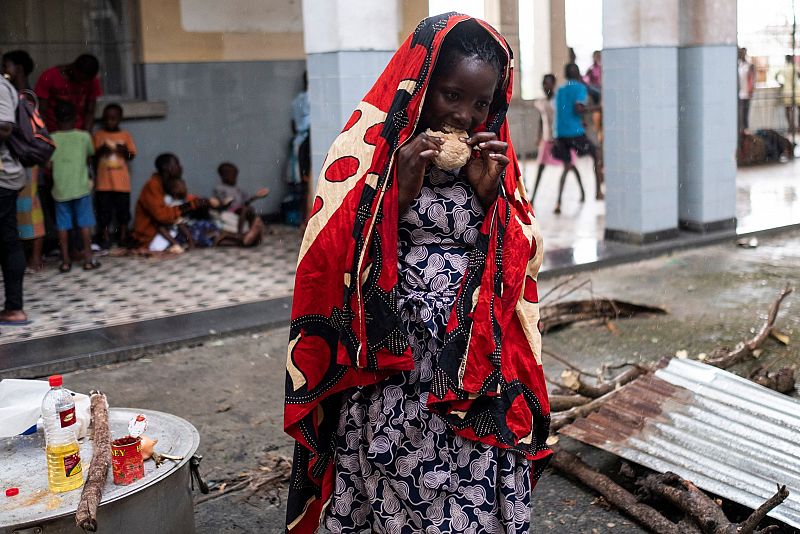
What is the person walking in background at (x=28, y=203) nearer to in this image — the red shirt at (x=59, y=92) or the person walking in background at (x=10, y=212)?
the red shirt at (x=59, y=92)

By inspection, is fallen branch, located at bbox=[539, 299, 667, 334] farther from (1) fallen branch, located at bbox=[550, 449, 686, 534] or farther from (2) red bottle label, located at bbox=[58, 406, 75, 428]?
(2) red bottle label, located at bbox=[58, 406, 75, 428]

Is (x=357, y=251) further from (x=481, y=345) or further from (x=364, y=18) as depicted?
(x=364, y=18)

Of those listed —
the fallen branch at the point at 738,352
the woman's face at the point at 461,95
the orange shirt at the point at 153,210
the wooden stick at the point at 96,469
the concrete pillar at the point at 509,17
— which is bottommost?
the fallen branch at the point at 738,352

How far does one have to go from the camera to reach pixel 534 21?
17859mm

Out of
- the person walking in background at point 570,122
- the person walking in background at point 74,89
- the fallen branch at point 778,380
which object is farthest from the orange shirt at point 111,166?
the fallen branch at point 778,380

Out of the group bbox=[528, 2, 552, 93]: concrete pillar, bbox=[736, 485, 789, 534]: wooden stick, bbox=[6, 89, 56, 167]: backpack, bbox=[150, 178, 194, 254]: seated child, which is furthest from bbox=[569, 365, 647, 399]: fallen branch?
bbox=[528, 2, 552, 93]: concrete pillar

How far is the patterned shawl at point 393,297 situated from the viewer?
263cm

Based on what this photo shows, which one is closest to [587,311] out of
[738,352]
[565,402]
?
[738,352]

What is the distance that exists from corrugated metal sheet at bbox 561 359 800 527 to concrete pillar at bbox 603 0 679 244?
4686 millimetres

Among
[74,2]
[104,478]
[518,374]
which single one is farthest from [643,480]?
[74,2]

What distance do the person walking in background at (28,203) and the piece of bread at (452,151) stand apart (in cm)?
617

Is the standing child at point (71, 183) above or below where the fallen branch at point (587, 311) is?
above

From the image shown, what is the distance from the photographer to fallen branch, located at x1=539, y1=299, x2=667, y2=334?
6469mm

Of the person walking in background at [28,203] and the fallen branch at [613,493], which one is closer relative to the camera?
the fallen branch at [613,493]
